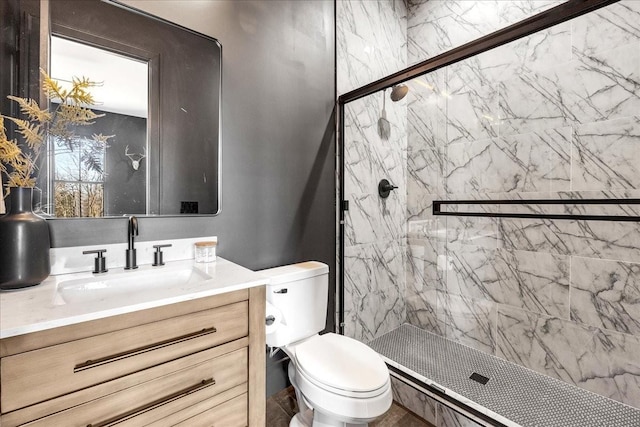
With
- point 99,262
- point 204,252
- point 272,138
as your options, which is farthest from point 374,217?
point 99,262

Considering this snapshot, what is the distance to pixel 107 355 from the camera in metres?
0.80

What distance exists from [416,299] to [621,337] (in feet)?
3.85

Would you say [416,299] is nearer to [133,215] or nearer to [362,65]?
[362,65]

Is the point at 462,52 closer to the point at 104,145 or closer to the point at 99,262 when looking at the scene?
the point at 104,145

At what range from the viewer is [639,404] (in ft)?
5.02

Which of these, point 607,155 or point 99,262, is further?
point 607,155

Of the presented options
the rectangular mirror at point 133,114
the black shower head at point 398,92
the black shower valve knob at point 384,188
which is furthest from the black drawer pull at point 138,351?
the black shower head at point 398,92

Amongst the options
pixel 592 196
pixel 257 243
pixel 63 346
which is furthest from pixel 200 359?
pixel 592 196

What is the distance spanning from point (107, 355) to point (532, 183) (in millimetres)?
2283

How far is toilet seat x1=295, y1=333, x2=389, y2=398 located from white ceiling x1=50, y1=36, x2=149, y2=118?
1.32 m

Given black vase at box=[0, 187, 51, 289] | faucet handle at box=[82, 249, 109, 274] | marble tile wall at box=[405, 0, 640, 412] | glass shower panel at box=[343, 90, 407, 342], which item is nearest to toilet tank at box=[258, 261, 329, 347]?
glass shower panel at box=[343, 90, 407, 342]

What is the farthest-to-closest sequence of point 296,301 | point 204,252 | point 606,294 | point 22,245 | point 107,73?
point 606,294 → point 296,301 → point 204,252 → point 107,73 → point 22,245

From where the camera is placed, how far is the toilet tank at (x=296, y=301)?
1447 millimetres

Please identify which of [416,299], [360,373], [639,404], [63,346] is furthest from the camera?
[416,299]
